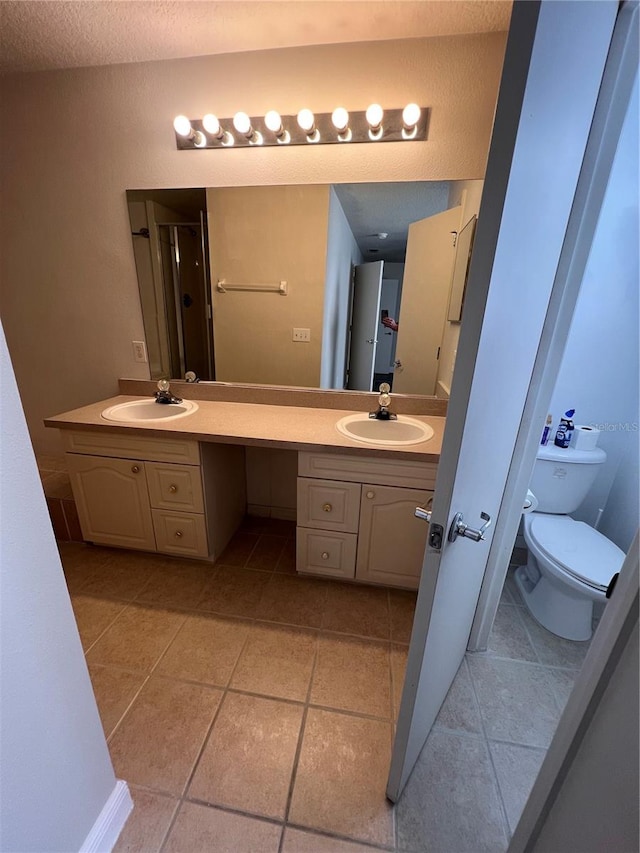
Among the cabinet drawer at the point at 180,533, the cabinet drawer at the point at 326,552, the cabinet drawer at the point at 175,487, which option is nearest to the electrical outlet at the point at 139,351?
the cabinet drawer at the point at 175,487

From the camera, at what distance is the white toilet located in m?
1.30

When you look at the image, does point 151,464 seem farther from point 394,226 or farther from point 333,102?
point 333,102

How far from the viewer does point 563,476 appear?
1.52m

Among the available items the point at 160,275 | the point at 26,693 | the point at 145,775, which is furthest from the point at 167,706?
the point at 160,275

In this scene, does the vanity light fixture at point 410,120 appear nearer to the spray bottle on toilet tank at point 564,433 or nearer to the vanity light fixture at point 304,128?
the vanity light fixture at point 304,128

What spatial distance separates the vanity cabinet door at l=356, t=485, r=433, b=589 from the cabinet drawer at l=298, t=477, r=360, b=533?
0.04m

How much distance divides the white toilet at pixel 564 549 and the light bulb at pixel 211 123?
2.07 metres

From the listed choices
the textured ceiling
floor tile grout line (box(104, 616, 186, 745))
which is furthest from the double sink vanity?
the textured ceiling

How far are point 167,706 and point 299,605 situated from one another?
0.60 meters

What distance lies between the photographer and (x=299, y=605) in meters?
1.54

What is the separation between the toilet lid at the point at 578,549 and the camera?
49.4 inches

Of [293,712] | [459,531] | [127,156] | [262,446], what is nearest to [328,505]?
[262,446]

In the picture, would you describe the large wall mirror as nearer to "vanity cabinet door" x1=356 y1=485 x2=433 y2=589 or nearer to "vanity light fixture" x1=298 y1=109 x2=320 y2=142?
"vanity light fixture" x1=298 y1=109 x2=320 y2=142

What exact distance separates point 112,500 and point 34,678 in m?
1.21
